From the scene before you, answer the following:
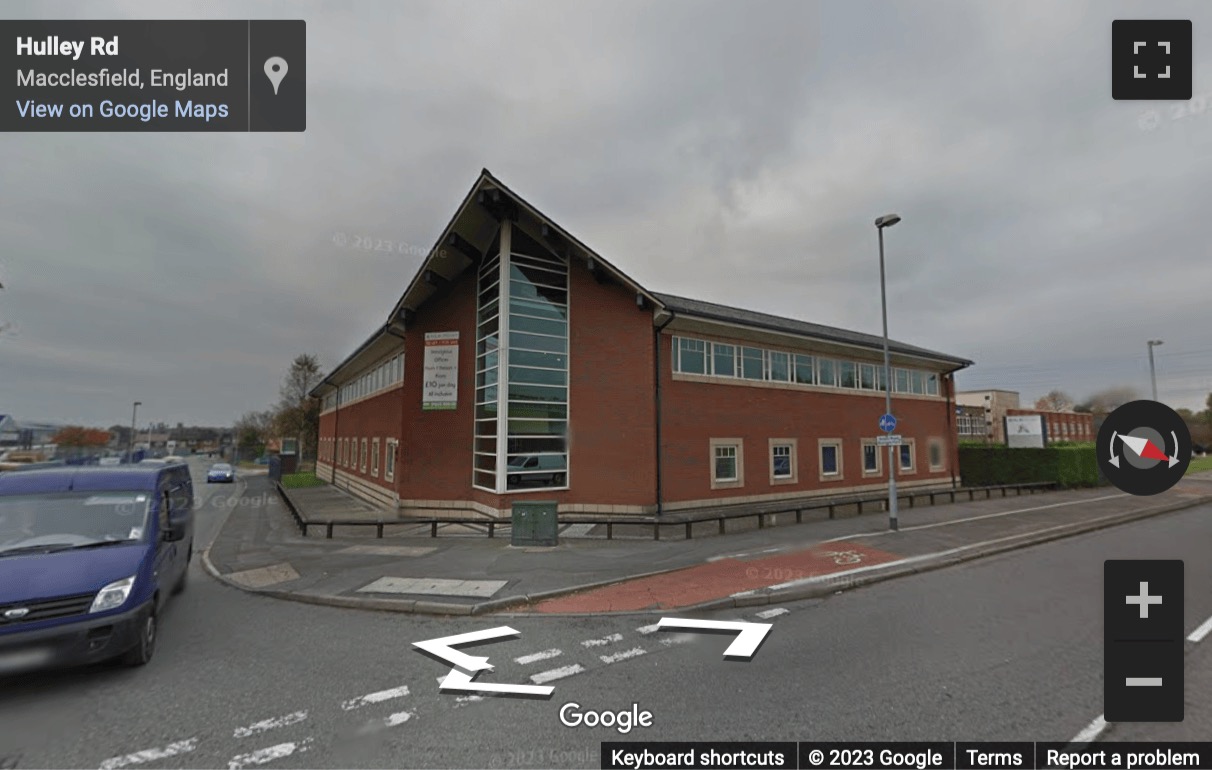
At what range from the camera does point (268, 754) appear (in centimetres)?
385

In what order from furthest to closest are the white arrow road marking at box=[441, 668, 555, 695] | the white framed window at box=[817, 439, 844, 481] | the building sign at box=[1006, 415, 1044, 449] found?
1. the building sign at box=[1006, 415, 1044, 449]
2. the white framed window at box=[817, 439, 844, 481]
3. the white arrow road marking at box=[441, 668, 555, 695]

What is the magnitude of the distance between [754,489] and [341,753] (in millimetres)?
15952

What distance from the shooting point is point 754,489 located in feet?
59.3

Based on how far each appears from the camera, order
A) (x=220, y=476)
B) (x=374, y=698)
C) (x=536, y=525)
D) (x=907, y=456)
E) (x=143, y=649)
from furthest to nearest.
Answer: (x=220, y=476), (x=907, y=456), (x=536, y=525), (x=143, y=649), (x=374, y=698)

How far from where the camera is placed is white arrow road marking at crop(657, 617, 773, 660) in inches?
234

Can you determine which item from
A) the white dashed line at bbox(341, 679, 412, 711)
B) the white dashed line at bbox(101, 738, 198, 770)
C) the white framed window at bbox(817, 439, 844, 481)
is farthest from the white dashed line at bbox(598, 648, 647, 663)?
the white framed window at bbox(817, 439, 844, 481)

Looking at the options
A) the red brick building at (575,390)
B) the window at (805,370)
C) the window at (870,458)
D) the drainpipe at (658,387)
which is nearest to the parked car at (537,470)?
the red brick building at (575,390)

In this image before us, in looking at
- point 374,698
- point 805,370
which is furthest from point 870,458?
point 374,698

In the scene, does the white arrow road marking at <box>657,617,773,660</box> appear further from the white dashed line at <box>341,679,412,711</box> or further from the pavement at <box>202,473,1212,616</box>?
the white dashed line at <box>341,679,412,711</box>

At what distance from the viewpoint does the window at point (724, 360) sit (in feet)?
57.8

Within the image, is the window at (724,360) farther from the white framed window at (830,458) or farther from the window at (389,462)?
the window at (389,462)

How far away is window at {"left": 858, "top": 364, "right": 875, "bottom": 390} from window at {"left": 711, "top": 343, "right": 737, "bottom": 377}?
26.2 feet

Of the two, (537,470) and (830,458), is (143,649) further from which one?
(830,458)

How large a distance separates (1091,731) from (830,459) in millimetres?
17520
